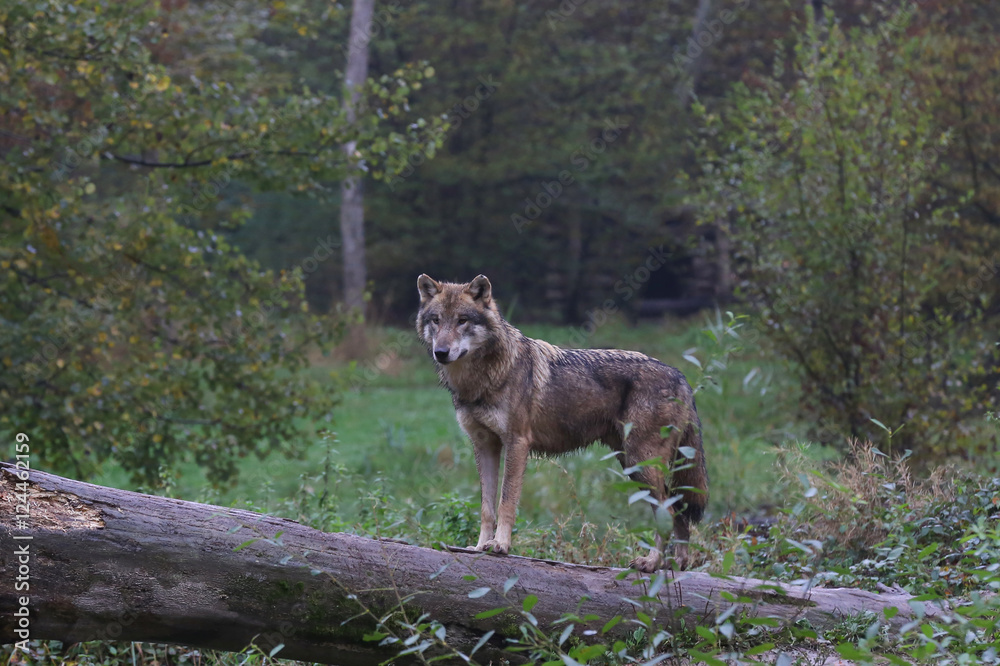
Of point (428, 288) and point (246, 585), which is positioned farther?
point (428, 288)

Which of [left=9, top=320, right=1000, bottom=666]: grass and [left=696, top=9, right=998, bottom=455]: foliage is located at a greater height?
[left=696, top=9, right=998, bottom=455]: foliage

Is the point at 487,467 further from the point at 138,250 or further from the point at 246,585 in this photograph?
the point at 138,250

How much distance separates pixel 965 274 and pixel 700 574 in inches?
393

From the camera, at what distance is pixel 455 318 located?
4.82 meters

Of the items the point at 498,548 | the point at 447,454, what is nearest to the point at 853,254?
the point at 498,548

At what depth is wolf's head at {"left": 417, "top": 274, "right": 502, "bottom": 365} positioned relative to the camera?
15.4ft

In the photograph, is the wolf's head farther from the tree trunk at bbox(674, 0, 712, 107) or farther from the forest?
the tree trunk at bbox(674, 0, 712, 107)

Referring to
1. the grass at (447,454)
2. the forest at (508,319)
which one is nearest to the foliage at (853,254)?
the forest at (508,319)

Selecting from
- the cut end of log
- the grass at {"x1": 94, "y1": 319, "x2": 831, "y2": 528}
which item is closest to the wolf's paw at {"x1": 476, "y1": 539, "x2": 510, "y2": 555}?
the grass at {"x1": 94, "y1": 319, "x2": 831, "y2": 528}

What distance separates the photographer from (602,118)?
28.0 metres

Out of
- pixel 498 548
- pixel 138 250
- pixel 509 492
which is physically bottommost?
pixel 498 548

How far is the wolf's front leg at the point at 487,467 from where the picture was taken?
16.1 feet

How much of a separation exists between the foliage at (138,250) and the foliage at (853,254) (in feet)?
13.3

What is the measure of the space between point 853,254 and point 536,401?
5.87m
